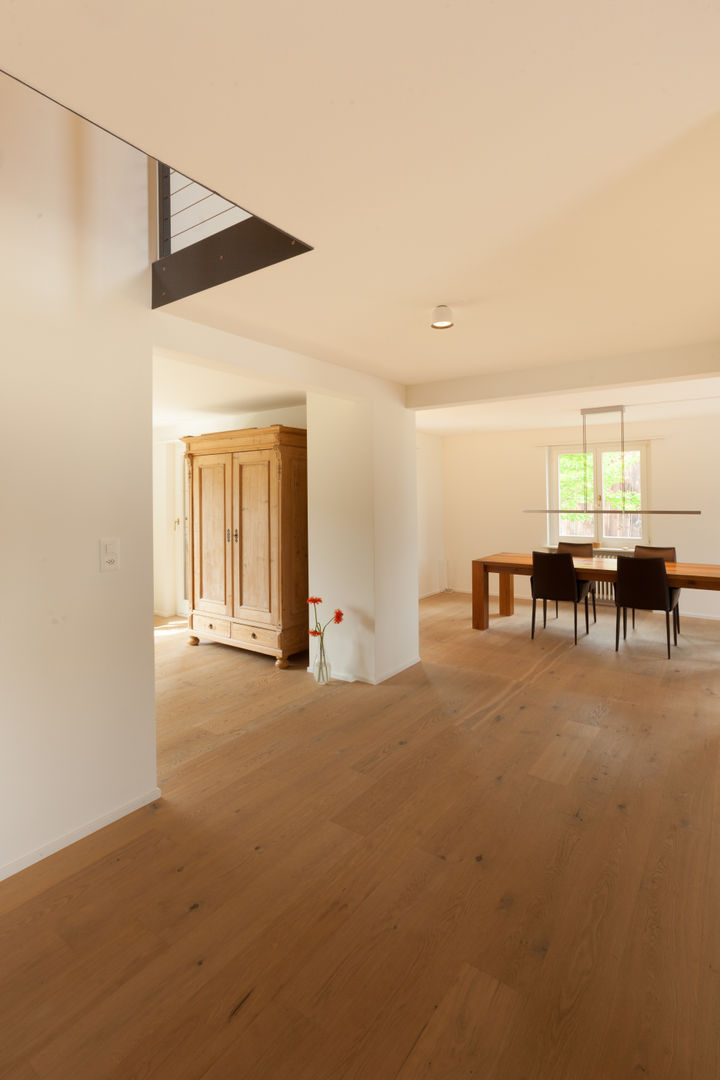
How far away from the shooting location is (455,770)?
264 centimetres

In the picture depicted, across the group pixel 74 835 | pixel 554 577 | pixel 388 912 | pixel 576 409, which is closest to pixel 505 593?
pixel 554 577

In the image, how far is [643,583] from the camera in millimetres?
4535

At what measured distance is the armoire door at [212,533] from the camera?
4.71 m

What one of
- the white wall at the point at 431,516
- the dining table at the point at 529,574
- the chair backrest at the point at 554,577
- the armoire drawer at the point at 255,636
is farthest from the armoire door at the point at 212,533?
the white wall at the point at 431,516

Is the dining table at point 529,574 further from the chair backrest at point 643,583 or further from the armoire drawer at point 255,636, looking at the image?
the armoire drawer at point 255,636

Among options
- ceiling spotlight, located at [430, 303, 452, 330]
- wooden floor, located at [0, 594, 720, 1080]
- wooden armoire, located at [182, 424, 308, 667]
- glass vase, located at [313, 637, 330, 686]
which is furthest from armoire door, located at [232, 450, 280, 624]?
ceiling spotlight, located at [430, 303, 452, 330]

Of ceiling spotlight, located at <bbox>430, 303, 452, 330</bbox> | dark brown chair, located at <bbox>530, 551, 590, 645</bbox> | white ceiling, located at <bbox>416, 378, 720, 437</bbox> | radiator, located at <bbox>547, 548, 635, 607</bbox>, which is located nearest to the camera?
ceiling spotlight, located at <bbox>430, 303, 452, 330</bbox>

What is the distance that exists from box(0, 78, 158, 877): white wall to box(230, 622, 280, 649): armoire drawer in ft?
6.61

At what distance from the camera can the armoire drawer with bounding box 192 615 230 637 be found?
478 centimetres

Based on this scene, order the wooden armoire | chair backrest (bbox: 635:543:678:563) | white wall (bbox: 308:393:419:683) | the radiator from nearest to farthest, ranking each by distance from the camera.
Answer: white wall (bbox: 308:393:419:683)
the wooden armoire
chair backrest (bbox: 635:543:678:563)
the radiator

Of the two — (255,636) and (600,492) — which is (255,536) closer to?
(255,636)

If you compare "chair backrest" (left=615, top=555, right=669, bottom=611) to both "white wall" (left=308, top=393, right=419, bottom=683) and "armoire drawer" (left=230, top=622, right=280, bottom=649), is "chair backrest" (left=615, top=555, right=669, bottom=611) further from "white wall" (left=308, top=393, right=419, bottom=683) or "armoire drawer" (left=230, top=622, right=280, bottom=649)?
"armoire drawer" (left=230, top=622, right=280, bottom=649)

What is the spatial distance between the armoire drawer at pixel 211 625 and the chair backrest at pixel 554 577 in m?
2.91

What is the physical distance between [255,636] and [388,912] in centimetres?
299
